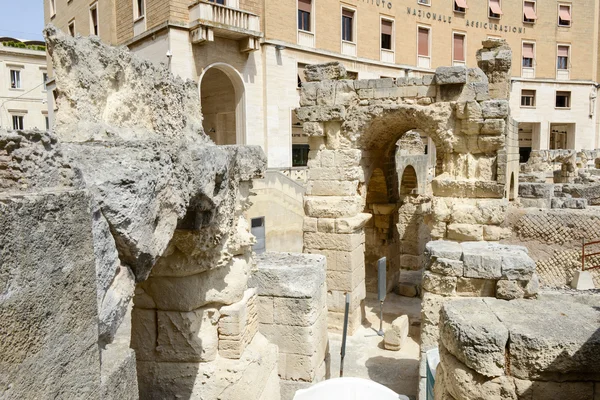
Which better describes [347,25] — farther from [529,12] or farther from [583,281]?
[583,281]

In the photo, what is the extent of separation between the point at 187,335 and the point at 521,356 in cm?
229

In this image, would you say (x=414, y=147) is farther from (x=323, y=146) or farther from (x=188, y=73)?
(x=188, y=73)

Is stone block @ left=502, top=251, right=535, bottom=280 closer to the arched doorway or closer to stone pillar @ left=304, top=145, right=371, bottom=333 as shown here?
stone pillar @ left=304, top=145, right=371, bottom=333

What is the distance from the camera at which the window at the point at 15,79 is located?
1062 inches

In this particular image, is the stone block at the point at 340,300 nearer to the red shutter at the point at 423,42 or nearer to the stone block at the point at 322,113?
the stone block at the point at 322,113

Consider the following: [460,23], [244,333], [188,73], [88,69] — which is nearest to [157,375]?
[244,333]

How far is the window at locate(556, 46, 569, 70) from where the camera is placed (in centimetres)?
2984

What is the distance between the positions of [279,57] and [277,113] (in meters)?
2.14

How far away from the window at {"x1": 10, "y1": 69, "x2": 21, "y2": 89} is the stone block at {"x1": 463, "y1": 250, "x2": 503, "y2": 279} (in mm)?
29870

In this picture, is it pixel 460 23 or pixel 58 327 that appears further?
pixel 460 23

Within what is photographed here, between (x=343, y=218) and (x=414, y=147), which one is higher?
(x=414, y=147)

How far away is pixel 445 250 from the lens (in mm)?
4781

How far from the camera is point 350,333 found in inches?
322

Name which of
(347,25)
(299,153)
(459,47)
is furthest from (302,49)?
(459,47)
